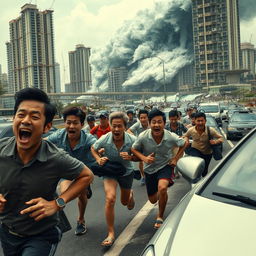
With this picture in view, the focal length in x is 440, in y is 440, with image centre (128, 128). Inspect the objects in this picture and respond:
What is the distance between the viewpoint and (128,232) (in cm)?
515

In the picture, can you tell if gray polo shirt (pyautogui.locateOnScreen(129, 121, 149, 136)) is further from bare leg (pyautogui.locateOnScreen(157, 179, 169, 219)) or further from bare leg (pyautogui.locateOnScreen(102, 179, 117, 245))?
bare leg (pyautogui.locateOnScreen(102, 179, 117, 245))

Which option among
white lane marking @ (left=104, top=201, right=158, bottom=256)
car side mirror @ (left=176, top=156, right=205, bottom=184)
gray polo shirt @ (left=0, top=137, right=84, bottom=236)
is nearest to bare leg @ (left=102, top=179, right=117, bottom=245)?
white lane marking @ (left=104, top=201, right=158, bottom=256)

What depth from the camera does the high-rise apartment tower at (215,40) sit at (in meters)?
146

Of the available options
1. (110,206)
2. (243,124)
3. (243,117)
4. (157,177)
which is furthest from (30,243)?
(243,117)

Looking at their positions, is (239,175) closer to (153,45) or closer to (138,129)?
(138,129)

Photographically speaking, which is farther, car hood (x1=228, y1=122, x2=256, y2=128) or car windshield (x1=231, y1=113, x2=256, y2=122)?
car windshield (x1=231, y1=113, x2=256, y2=122)

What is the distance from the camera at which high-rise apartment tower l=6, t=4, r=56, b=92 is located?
122 m

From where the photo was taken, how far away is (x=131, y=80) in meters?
179

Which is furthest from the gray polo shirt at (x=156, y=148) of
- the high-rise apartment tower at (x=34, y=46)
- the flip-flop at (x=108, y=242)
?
the high-rise apartment tower at (x=34, y=46)

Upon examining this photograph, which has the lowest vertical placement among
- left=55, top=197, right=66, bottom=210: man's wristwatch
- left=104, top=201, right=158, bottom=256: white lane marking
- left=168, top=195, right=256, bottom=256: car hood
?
left=104, top=201, right=158, bottom=256: white lane marking

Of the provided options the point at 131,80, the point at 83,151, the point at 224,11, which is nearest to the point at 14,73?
the point at 131,80

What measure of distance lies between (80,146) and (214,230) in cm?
346

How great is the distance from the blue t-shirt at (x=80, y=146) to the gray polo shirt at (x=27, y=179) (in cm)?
277

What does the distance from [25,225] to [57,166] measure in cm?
39
